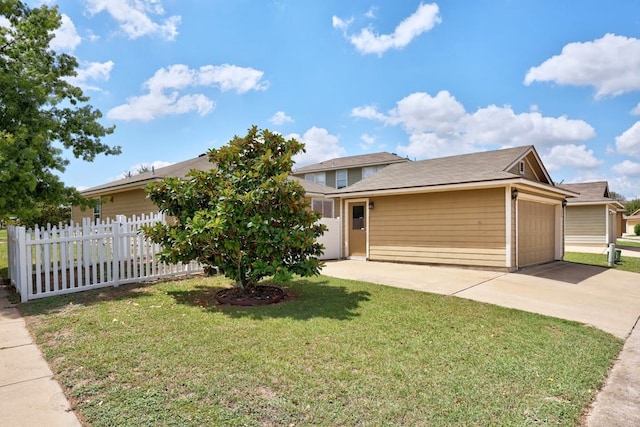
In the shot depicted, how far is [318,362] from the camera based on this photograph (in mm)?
3611

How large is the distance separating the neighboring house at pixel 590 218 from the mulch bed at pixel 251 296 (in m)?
23.0

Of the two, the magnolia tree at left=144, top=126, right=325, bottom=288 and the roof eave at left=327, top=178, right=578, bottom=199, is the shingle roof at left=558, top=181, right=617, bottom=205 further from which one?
the magnolia tree at left=144, top=126, right=325, bottom=288

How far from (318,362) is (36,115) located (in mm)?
9130

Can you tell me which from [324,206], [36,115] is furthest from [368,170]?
[36,115]

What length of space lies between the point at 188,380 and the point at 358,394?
1523mm

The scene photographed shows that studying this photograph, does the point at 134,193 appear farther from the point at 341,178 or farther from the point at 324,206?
the point at 341,178

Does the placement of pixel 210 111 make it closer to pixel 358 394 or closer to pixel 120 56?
pixel 120 56

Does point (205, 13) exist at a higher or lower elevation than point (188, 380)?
higher

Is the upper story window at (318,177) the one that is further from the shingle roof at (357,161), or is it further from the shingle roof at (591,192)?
the shingle roof at (591,192)

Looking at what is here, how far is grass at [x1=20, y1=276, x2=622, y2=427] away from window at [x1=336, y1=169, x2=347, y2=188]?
22353 mm

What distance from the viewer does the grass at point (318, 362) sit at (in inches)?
107

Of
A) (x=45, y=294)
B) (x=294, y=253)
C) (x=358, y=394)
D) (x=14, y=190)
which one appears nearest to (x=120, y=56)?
(x=14, y=190)

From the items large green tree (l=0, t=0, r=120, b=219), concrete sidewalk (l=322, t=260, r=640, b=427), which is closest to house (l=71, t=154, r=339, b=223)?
large green tree (l=0, t=0, r=120, b=219)

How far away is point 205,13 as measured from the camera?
9828 mm
